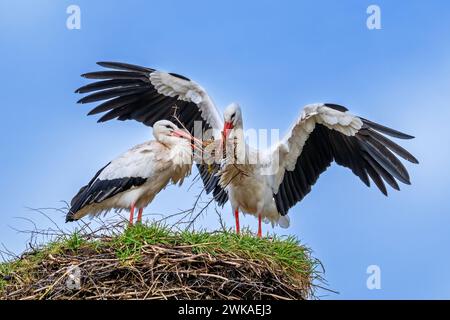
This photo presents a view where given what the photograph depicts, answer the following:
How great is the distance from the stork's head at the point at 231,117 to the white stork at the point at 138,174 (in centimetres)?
48

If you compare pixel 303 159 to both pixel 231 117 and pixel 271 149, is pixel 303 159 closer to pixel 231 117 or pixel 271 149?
pixel 271 149

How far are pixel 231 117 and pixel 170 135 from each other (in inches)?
26.6

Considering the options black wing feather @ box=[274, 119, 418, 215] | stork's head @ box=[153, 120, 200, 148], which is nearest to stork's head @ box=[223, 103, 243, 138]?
stork's head @ box=[153, 120, 200, 148]

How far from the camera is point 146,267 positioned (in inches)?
257

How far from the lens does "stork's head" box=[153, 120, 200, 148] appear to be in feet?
27.7

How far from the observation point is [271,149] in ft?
30.8

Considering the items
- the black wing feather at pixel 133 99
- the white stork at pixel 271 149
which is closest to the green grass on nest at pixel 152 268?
the white stork at pixel 271 149

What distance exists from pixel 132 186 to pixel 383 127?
8.00ft

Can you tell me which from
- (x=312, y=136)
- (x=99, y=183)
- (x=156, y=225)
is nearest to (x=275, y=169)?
(x=312, y=136)

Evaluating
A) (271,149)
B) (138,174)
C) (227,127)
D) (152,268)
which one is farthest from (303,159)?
(152,268)

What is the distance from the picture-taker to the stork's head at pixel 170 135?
8.43m
